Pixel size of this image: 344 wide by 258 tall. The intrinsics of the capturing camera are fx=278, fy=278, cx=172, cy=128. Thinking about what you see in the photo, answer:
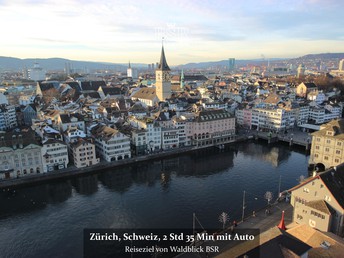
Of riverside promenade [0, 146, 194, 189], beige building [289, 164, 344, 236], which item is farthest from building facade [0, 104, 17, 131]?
beige building [289, 164, 344, 236]

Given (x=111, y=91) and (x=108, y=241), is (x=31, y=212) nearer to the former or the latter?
(x=108, y=241)

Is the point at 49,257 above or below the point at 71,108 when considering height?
below

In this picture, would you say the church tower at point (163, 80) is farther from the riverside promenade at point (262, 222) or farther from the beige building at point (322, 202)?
the beige building at point (322, 202)

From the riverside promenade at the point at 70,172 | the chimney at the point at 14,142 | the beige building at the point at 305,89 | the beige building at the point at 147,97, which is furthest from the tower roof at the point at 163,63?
the chimney at the point at 14,142

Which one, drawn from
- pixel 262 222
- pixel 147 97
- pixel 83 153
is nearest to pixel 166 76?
pixel 147 97

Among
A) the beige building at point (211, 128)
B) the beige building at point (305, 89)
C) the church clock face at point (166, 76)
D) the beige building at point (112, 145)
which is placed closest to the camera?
the beige building at point (112, 145)

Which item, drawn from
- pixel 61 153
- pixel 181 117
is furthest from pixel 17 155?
pixel 181 117
